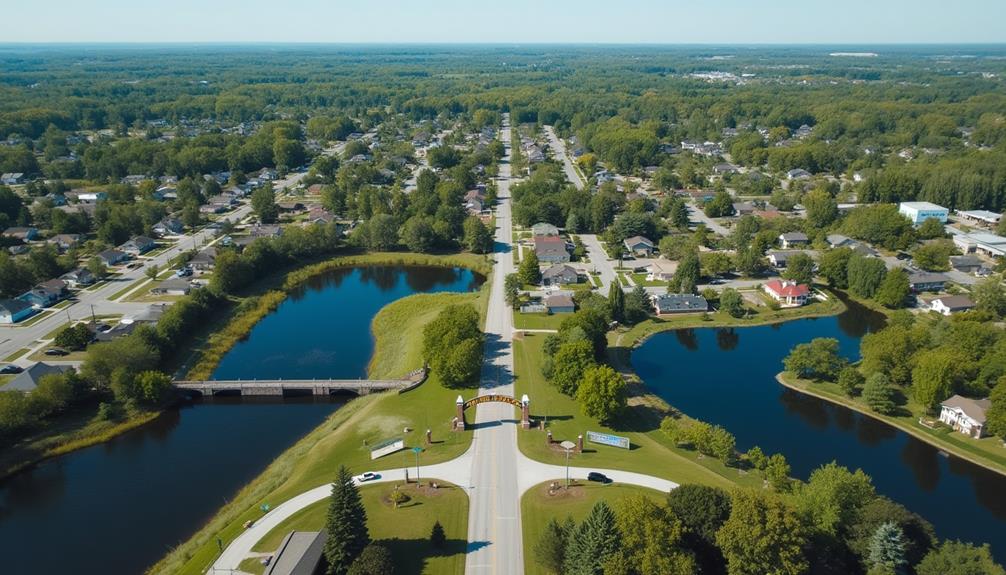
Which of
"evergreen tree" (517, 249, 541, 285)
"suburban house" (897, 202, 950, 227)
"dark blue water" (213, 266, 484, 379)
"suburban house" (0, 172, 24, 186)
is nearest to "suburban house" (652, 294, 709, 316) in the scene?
"evergreen tree" (517, 249, 541, 285)

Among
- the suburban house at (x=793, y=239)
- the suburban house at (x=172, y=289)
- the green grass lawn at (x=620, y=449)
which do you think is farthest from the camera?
the suburban house at (x=793, y=239)

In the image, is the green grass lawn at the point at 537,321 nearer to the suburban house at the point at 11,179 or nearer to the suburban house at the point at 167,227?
the suburban house at the point at 167,227

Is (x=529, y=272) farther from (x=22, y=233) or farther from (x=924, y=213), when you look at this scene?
(x=22, y=233)

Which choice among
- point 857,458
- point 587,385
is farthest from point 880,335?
point 587,385

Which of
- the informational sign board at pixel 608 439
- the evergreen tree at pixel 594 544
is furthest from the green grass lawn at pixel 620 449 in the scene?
the evergreen tree at pixel 594 544

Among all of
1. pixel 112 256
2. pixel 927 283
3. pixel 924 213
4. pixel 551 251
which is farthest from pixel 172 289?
pixel 924 213

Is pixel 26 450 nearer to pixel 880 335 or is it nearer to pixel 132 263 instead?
pixel 132 263

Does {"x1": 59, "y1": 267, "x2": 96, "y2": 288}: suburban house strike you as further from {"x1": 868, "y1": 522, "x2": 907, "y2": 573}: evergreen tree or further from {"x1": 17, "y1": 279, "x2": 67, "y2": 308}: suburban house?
{"x1": 868, "y1": 522, "x2": 907, "y2": 573}: evergreen tree
